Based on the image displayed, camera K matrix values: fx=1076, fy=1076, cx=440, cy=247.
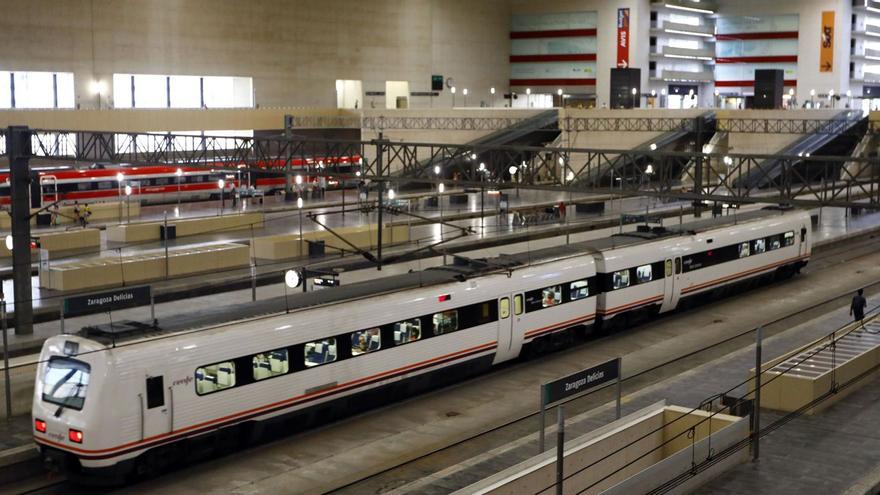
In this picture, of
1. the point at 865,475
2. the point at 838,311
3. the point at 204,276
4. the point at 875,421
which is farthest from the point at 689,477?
the point at 204,276

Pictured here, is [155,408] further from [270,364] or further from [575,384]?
[575,384]

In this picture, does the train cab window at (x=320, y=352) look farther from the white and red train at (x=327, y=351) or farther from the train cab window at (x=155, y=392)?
the train cab window at (x=155, y=392)

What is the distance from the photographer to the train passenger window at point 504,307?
25203mm

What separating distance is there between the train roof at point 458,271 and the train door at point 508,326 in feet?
2.59

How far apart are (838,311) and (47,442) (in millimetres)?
24307

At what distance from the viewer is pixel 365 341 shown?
21.8m

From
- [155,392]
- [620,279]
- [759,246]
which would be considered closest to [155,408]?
[155,392]

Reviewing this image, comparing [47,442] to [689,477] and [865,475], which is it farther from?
[865,475]

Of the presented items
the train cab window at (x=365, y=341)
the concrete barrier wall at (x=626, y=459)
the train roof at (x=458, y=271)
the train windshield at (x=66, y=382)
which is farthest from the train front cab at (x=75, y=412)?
the concrete barrier wall at (x=626, y=459)

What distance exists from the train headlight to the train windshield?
1.26 feet

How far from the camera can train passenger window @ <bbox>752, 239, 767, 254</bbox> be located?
37438 millimetres

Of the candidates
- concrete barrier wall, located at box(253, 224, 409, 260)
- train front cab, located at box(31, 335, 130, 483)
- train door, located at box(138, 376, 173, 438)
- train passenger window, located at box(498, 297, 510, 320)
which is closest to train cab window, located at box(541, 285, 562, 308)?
train passenger window, located at box(498, 297, 510, 320)

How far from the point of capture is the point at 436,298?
76.8 ft

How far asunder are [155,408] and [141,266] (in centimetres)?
2109
